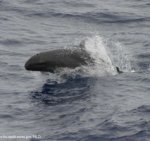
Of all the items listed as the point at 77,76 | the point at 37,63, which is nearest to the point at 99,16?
the point at 77,76

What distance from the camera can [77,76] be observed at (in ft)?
69.8

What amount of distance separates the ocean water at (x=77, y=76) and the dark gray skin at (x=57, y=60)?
282 millimetres

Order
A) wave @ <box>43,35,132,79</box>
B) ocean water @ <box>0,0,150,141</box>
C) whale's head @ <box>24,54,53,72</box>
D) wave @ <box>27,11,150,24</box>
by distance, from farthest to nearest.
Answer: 1. wave @ <box>27,11,150,24</box>
2. wave @ <box>43,35,132,79</box>
3. whale's head @ <box>24,54,53,72</box>
4. ocean water @ <box>0,0,150,141</box>

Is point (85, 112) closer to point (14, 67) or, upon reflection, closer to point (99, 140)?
point (99, 140)

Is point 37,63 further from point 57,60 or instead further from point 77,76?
point 77,76

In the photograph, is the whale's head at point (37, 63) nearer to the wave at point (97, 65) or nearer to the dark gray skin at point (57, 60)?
the dark gray skin at point (57, 60)

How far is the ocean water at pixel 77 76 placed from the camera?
16.9 meters

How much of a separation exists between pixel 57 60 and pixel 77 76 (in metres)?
0.94

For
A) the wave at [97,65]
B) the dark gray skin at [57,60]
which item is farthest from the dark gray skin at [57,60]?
the wave at [97,65]

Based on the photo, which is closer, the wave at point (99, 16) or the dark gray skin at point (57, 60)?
the dark gray skin at point (57, 60)

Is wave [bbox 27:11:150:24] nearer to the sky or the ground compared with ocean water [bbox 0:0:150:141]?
nearer to the sky

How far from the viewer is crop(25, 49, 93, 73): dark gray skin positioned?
20.8 m

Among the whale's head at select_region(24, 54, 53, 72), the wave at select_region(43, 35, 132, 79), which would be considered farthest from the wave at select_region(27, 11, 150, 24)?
the whale's head at select_region(24, 54, 53, 72)

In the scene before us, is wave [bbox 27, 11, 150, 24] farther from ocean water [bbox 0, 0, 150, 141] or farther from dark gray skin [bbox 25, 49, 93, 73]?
dark gray skin [bbox 25, 49, 93, 73]
